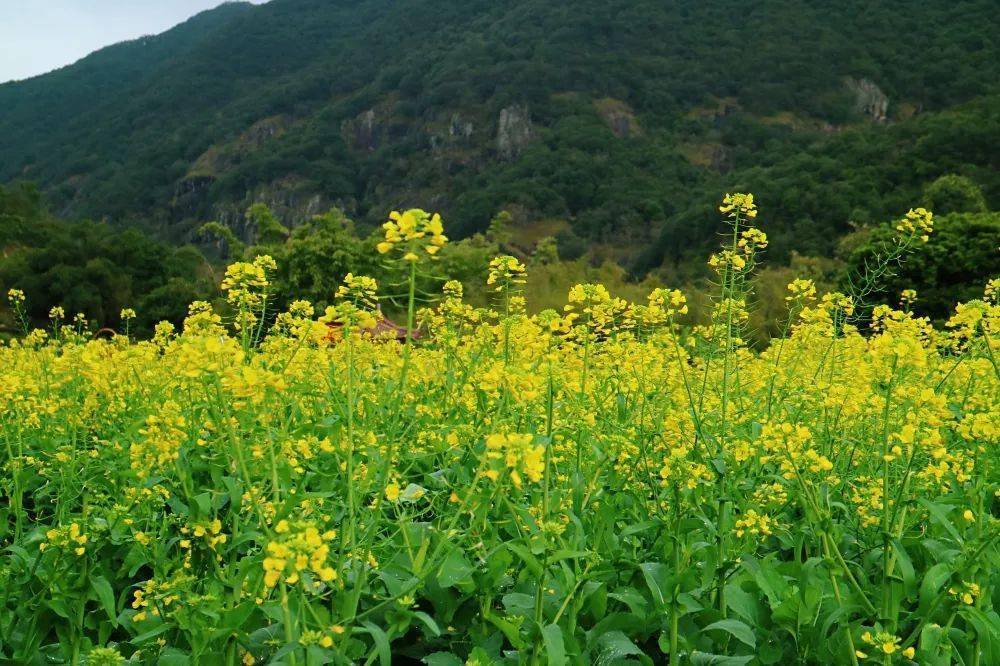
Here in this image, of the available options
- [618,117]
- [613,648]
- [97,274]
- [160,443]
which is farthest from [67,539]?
[618,117]

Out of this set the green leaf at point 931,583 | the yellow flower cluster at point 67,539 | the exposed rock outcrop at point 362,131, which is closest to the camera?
the green leaf at point 931,583

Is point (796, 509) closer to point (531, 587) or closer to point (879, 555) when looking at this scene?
point (879, 555)

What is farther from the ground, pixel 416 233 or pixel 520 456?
pixel 416 233

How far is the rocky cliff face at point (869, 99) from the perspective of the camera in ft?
262

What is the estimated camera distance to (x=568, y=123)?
8900cm

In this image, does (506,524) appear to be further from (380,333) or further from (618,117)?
(618,117)

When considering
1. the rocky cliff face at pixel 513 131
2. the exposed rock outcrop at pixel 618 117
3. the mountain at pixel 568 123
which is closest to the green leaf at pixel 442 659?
the mountain at pixel 568 123

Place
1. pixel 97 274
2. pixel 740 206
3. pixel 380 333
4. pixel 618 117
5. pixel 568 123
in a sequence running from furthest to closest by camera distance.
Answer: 1. pixel 618 117
2. pixel 568 123
3. pixel 97 274
4. pixel 380 333
5. pixel 740 206

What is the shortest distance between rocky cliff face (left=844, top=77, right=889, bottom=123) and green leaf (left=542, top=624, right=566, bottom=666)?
291 ft

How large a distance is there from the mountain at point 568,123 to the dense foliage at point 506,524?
97.6ft

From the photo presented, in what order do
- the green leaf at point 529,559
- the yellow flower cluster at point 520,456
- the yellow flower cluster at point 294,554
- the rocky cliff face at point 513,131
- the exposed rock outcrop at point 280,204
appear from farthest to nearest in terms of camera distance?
the exposed rock outcrop at point 280,204, the rocky cliff face at point 513,131, the green leaf at point 529,559, the yellow flower cluster at point 520,456, the yellow flower cluster at point 294,554

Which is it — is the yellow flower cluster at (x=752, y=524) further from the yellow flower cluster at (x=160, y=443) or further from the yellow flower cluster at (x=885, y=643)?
the yellow flower cluster at (x=160, y=443)

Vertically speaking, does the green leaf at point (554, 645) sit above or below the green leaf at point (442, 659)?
above

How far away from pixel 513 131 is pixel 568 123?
1184 centimetres
